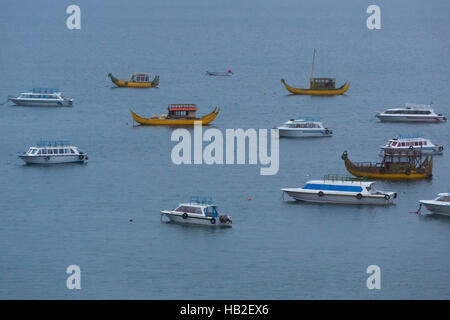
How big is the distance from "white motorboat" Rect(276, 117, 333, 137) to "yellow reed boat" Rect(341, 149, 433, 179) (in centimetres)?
2417

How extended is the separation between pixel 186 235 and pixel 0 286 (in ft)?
50.4

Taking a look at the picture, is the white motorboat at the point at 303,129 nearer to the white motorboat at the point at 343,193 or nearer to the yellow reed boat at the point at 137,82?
the white motorboat at the point at 343,193

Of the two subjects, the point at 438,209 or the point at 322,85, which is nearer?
the point at 438,209

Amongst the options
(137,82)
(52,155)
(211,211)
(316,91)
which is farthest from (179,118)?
(211,211)

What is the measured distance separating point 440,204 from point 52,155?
39599mm

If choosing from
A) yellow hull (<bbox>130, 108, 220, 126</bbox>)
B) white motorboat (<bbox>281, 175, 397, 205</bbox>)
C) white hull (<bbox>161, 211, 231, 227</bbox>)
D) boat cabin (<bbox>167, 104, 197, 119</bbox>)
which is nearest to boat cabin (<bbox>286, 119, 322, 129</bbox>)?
yellow hull (<bbox>130, 108, 220, 126</bbox>)

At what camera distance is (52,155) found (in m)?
111

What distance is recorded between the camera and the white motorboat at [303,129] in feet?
421

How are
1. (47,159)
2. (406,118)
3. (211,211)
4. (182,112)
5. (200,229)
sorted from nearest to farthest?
(200,229) < (211,211) < (47,159) < (182,112) < (406,118)

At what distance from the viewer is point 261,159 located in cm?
11369

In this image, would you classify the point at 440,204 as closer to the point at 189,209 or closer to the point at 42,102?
the point at 189,209

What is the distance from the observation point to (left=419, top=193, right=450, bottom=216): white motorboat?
8938cm

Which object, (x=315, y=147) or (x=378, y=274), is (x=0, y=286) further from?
(x=315, y=147)
